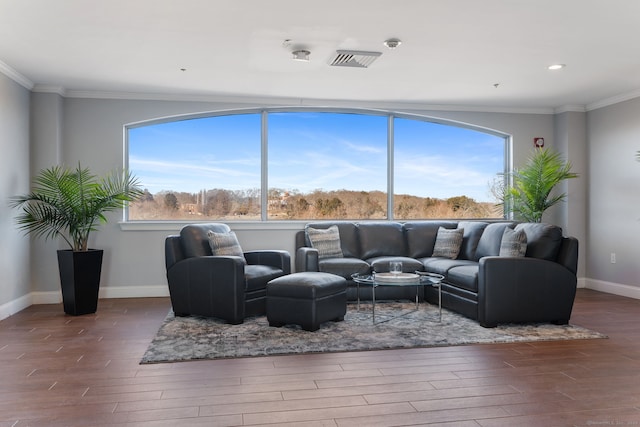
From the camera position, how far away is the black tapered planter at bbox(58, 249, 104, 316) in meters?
4.86

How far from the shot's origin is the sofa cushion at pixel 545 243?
14.6 ft

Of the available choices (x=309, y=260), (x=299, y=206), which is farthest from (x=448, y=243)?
(x=299, y=206)

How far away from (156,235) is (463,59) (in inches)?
159

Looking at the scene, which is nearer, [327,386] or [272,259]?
[327,386]

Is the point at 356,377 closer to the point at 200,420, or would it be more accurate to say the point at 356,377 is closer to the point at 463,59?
the point at 200,420

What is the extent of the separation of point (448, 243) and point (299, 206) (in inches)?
78.7

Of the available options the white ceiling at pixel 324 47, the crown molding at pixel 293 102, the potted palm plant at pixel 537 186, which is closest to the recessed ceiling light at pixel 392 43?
the white ceiling at pixel 324 47

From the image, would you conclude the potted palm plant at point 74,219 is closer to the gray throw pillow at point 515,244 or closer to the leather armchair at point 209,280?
the leather armchair at point 209,280

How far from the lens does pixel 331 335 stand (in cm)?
398

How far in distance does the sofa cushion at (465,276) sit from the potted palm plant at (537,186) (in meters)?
1.97

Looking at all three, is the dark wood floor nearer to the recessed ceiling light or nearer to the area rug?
the area rug

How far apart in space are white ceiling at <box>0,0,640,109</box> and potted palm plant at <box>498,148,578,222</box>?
0.89m

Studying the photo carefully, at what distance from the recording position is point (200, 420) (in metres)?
2.40

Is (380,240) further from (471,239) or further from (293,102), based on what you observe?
(293,102)
